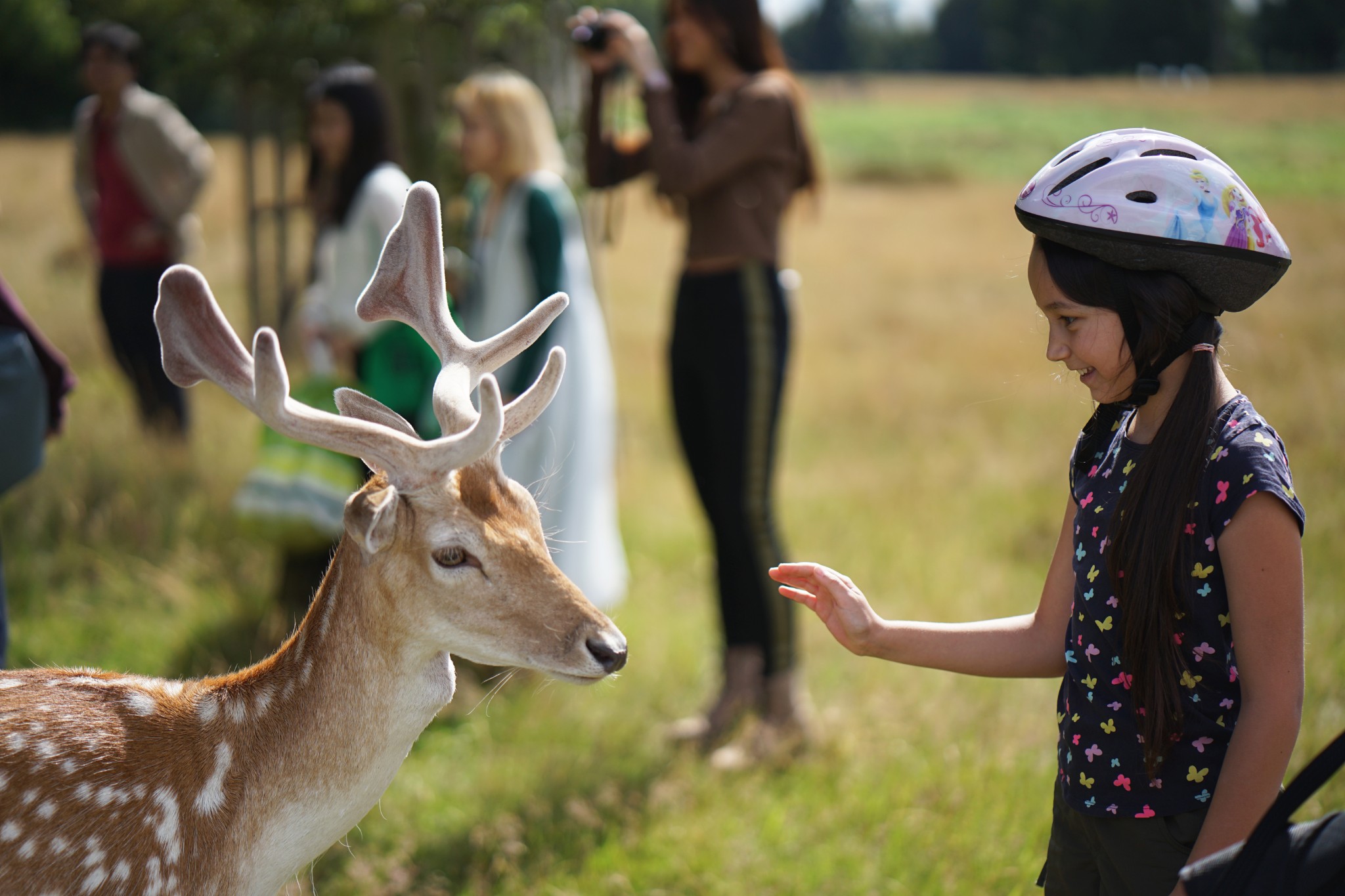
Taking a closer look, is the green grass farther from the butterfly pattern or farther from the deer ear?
the deer ear

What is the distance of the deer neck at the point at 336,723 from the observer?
1837mm

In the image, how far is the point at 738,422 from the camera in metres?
3.61

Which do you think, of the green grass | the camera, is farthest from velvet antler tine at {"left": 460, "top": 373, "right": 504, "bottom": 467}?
the green grass

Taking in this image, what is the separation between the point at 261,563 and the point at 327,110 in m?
1.96

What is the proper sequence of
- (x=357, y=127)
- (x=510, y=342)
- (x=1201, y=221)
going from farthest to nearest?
(x=357, y=127) → (x=510, y=342) → (x=1201, y=221)

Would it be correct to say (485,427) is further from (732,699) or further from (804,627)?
(804,627)

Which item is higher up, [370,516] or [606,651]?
[370,516]

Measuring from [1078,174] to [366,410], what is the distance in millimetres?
1314

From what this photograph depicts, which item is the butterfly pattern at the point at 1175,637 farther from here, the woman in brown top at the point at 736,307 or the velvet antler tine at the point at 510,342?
the woman in brown top at the point at 736,307

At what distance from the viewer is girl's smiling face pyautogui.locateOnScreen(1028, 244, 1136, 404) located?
1.72m

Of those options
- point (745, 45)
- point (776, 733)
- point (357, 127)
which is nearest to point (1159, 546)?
point (776, 733)

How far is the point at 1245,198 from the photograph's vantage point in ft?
5.51

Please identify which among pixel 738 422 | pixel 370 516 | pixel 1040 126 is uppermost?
pixel 370 516

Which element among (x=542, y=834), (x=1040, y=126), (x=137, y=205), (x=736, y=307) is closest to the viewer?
(x=542, y=834)
